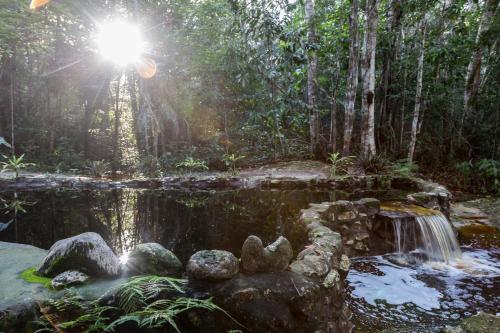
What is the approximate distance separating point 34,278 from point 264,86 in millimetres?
10869

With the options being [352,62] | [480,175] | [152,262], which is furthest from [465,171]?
[152,262]

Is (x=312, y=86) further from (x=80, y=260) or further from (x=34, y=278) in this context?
(x=34, y=278)

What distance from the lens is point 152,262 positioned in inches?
104

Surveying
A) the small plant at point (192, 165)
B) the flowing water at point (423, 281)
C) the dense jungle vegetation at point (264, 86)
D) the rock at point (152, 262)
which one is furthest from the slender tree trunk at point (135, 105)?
the rock at point (152, 262)

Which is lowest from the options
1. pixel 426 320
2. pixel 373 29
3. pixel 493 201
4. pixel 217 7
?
pixel 426 320

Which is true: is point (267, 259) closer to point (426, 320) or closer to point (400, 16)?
point (426, 320)

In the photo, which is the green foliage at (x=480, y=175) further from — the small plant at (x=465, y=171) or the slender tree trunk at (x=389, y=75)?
the slender tree trunk at (x=389, y=75)

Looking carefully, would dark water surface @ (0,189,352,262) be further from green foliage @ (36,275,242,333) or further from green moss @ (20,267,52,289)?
green foliage @ (36,275,242,333)

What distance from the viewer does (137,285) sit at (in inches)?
82.9

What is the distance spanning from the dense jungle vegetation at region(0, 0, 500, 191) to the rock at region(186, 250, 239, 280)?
18.9ft

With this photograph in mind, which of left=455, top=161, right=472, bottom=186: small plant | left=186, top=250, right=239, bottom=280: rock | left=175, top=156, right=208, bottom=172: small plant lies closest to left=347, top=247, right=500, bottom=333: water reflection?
left=186, top=250, right=239, bottom=280: rock

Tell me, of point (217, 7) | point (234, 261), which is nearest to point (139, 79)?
point (217, 7)

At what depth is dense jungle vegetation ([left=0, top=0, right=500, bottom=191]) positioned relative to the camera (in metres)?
9.69

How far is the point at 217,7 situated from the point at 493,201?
1107cm
